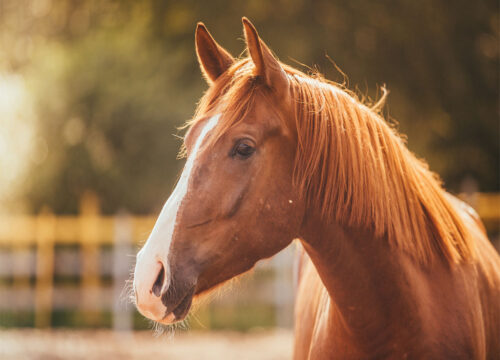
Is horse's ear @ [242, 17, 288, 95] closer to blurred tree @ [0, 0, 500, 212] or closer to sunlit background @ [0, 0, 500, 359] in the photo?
sunlit background @ [0, 0, 500, 359]

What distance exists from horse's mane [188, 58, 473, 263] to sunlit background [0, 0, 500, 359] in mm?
9717

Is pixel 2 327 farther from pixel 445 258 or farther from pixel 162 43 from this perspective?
pixel 445 258

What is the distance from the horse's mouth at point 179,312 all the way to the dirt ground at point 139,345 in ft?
18.0

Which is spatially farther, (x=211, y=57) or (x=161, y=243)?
(x=211, y=57)

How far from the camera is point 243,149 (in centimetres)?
217

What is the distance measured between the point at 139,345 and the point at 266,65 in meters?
7.74

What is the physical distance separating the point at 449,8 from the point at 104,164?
854 cm

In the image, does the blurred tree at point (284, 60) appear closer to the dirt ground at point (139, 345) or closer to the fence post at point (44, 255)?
the fence post at point (44, 255)

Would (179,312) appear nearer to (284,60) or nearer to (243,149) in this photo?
(243,149)

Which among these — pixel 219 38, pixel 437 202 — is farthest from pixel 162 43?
pixel 437 202

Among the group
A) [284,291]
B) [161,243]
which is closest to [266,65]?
[161,243]

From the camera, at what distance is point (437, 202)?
2557mm

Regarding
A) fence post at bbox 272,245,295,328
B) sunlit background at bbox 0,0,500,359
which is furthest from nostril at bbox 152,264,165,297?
sunlit background at bbox 0,0,500,359

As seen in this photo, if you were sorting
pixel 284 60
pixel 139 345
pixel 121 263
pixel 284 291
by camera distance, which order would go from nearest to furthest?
pixel 139 345, pixel 284 291, pixel 121 263, pixel 284 60
